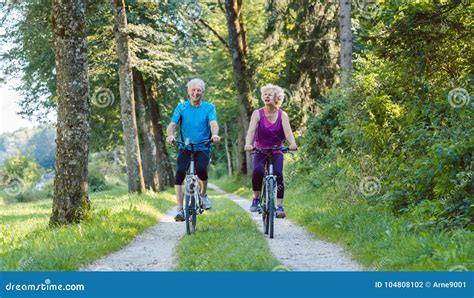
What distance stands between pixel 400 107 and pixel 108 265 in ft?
23.8

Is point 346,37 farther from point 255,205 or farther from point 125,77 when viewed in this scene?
point 255,205

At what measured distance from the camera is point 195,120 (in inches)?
382

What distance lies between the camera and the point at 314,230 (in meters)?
10.3

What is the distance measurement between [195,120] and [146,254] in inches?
98.2

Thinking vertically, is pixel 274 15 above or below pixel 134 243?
above

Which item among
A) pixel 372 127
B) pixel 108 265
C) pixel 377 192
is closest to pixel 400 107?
pixel 372 127

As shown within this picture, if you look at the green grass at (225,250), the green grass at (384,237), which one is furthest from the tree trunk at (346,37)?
the green grass at (225,250)

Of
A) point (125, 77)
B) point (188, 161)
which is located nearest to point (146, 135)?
point (125, 77)

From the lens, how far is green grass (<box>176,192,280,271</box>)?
6.46 meters

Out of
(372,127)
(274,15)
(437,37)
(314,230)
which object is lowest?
(314,230)

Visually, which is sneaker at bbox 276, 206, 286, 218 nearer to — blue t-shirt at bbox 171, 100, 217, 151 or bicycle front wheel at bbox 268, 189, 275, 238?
bicycle front wheel at bbox 268, 189, 275, 238

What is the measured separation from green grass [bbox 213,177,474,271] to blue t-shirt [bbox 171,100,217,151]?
2.61 metres
